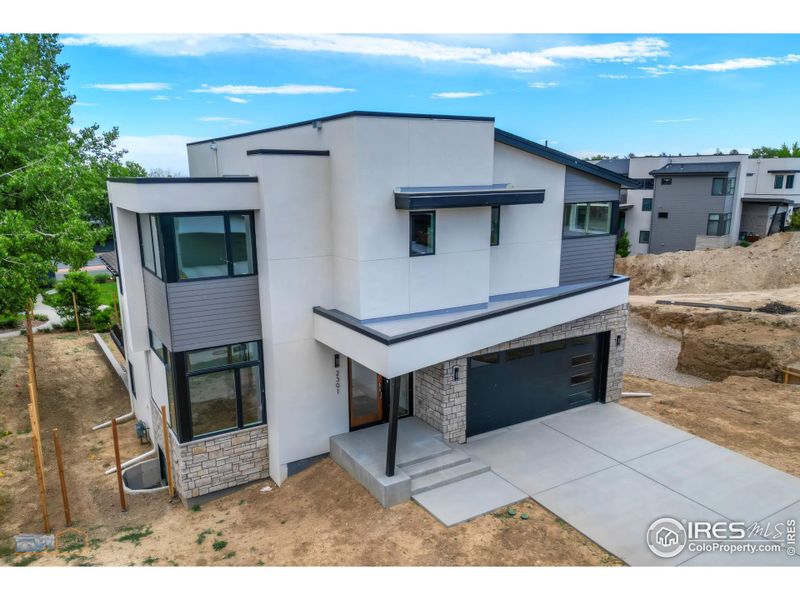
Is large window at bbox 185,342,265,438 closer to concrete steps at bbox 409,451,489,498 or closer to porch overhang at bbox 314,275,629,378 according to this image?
porch overhang at bbox 314,275,629,378

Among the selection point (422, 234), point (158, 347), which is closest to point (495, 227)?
point (422, 234)

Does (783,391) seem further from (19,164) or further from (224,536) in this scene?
(19,164)

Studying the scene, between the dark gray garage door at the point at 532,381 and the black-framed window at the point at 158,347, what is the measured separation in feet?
20.8

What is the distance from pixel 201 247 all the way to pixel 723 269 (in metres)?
32.7

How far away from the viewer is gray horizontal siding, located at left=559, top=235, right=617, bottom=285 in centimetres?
1372

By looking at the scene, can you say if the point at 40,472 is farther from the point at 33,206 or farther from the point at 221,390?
the point at 33,206

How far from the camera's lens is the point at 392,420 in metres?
9.70

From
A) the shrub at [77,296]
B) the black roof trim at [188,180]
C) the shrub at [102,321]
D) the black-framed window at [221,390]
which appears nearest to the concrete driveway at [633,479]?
the black-framed window at [221,390]

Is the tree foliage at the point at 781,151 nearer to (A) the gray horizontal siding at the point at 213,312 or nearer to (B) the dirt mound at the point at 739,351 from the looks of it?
(B) the dirt mound at the point at 739,351

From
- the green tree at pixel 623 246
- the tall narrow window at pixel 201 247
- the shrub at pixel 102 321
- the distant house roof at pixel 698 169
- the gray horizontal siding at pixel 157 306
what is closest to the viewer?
the tall narrow window at pixel 201 247

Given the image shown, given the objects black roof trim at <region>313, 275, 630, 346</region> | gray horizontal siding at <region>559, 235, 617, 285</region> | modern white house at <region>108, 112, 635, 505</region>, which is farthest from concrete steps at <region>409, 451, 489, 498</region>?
gray horizontal siding at <region>559, 235, 617, 285</region>

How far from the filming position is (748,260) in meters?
33.3

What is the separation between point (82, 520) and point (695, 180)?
40.0 m

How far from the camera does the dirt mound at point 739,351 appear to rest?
62.1ft
